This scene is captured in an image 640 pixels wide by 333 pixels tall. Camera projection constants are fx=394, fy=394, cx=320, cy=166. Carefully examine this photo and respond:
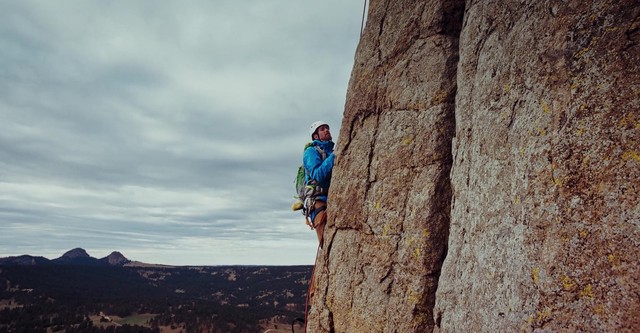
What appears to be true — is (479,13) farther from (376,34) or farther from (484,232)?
(484,232)

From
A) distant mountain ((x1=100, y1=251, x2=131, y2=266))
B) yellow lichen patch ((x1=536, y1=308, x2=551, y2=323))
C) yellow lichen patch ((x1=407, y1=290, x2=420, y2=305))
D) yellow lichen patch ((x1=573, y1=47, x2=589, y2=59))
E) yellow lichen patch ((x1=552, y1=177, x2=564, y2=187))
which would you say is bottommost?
distant mountain ((x1=100, y1=251, x2=131, y2=266))

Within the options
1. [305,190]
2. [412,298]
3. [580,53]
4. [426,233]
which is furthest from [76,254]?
[580,53]

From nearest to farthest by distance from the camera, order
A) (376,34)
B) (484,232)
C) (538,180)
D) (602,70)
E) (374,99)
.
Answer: (602,70) → (538,180) → (484,232) → (374,99) → (376,34)

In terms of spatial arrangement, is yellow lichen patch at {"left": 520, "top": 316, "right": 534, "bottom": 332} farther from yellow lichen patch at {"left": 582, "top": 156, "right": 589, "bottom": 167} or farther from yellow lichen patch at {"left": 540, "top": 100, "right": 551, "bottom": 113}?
yellow lichen patch at {"left": 540, "top": 100, "right": 551, "bottom": 113}

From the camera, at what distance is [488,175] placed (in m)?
4.32

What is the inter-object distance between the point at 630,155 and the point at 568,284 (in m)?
1.11

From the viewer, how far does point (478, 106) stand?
4.76 meters

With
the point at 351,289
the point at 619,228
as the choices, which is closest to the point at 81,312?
the point at 351,289

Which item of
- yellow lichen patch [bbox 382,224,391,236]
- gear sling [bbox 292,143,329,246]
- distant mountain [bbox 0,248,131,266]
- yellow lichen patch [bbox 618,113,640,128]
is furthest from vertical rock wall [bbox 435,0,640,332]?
distant mountain [bbox 0,248,131,266]

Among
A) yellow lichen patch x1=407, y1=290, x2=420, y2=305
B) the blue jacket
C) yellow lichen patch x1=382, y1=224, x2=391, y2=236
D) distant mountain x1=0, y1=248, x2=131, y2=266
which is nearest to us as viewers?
yellow lichen patch x1=407, y1=290, x2=420, y2=305

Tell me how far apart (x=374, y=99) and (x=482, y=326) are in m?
4.18

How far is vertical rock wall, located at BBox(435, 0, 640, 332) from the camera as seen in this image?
3004 mm

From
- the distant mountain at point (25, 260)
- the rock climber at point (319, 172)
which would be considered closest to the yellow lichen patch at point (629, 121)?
the rock climber at point (319, 172)

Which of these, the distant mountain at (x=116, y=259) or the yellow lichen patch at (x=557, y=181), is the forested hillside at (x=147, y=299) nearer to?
the distant mountain at (x=116, y=259)
